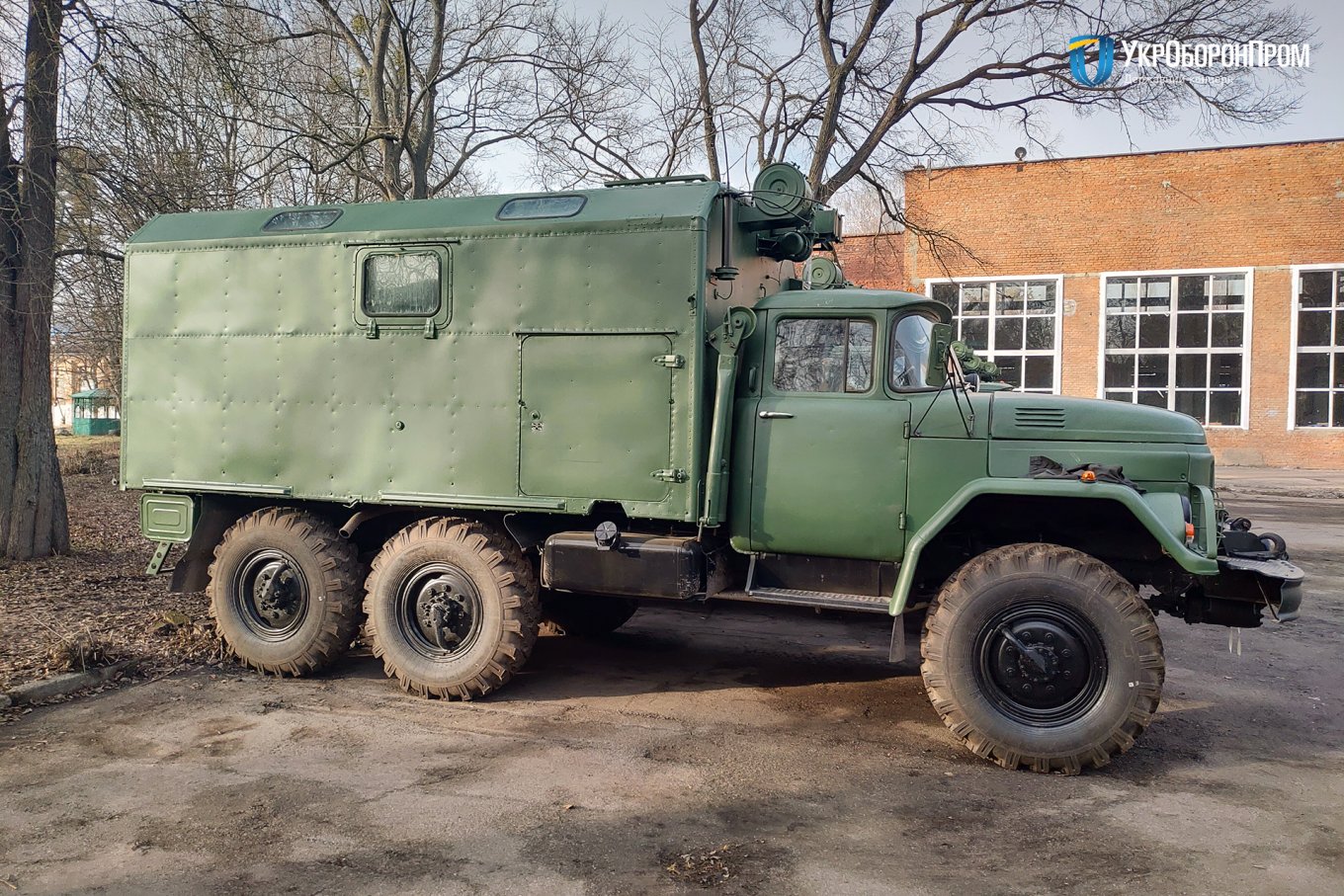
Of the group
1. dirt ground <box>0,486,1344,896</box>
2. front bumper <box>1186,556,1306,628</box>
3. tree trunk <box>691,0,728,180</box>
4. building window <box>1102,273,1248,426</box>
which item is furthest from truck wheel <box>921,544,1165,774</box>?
building window <box>1102,273,1248,426</box>

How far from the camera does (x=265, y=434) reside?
7.41 meters

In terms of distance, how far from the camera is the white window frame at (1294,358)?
27875 millimetres

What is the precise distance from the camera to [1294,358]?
92.3 ft

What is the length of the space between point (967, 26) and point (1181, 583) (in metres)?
14.3

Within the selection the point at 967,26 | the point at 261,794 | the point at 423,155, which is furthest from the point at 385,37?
the point at 261,794

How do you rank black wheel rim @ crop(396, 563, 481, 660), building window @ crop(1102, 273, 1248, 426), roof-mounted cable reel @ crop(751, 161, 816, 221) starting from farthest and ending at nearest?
building window @ crop(1102, 273, 1248, 426), roof-mounted cable reel @ crop(751, 161, 816, 221), black wheel rim @ crop(396, 563, 481, 660)

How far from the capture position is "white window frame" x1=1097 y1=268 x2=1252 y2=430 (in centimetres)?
2836

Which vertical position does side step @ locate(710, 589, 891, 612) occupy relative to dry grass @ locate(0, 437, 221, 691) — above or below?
above

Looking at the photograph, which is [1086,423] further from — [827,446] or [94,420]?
[94,420]

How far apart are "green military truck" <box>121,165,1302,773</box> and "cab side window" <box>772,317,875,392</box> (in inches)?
0.8

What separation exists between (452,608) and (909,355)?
3.42 metres

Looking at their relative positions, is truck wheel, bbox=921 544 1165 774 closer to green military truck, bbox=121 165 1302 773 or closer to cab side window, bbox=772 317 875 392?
green military truck, bbox=121 165 1302 773

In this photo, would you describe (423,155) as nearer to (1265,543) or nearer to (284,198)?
(284,198)

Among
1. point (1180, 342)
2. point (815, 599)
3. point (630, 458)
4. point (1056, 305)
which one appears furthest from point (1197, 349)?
point (630, 458)
